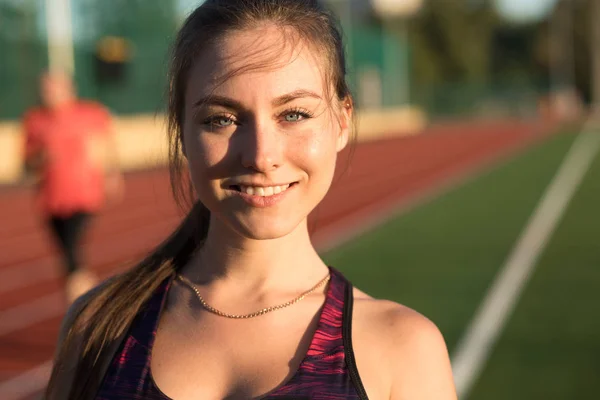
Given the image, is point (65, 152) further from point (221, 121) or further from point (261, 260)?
point (221, 121)

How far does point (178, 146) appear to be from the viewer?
76.6 inches

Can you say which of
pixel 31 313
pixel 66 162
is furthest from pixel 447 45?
pixel 66 162

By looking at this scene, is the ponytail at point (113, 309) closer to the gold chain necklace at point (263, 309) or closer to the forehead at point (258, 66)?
the gold chain necklace at point (263, 309)

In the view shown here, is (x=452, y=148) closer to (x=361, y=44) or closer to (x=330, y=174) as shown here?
(x=361, y=44)

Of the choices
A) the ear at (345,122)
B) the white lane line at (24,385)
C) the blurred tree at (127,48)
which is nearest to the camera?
the ear at (345,122)

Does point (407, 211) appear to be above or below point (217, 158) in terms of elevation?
below

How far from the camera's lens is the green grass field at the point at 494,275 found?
6.68 m

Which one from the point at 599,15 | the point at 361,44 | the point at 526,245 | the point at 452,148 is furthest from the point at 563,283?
the point at 599,15

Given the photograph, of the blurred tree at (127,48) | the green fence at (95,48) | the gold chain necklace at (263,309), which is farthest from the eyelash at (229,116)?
the blurred tree at (127,48)

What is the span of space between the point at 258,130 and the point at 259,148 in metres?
0.03

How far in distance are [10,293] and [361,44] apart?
43119 mm

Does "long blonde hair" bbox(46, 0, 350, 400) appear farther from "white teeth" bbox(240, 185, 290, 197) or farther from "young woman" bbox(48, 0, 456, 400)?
"white teeth" bbox(240, 185, 290, 197)

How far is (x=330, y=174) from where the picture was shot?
173 cm

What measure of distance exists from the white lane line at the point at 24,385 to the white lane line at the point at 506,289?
268 cm
